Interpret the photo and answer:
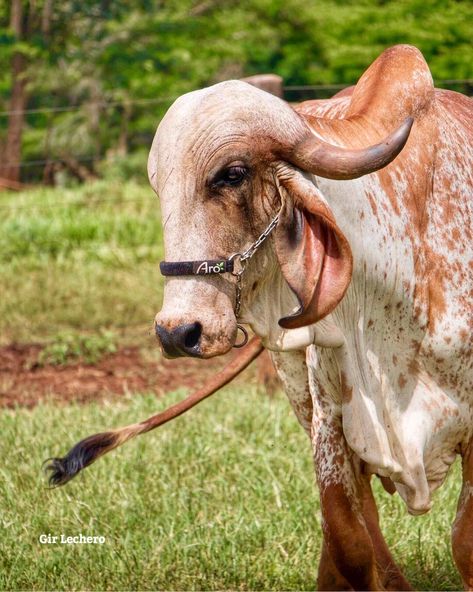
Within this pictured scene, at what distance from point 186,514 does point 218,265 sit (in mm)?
1850

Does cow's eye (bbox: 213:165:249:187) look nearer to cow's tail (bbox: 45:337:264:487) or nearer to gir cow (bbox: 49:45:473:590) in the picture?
gir cow (bbox: 49:45:473:590)

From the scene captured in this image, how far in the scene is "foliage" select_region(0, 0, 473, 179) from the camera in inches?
610

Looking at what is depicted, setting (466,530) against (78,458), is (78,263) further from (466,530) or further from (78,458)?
(466,530)

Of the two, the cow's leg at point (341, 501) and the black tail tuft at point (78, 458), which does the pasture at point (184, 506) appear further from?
the cow's leg at point (341, 501)

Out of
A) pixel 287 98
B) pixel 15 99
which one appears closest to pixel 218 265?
pixel 287 98

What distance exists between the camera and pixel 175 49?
58.9 ft

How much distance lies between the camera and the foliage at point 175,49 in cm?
1548

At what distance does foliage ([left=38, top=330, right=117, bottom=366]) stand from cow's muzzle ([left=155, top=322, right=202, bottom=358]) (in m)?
4.73

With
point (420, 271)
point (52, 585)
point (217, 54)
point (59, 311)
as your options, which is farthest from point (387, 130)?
point (217, 54)

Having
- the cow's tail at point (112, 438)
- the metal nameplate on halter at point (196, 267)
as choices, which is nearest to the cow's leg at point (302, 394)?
the cow's tail at point (112, 438)

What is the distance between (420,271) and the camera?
124 inches

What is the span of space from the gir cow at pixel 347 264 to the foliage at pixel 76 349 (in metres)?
3.63

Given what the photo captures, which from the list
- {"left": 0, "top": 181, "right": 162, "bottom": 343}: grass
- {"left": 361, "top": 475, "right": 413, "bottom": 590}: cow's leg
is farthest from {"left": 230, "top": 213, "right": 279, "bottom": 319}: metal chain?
{"left": 0, "top": 181, "right": 162, "bottom": 343}: grass

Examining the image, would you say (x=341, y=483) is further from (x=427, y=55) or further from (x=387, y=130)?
(x=427, y=55)
